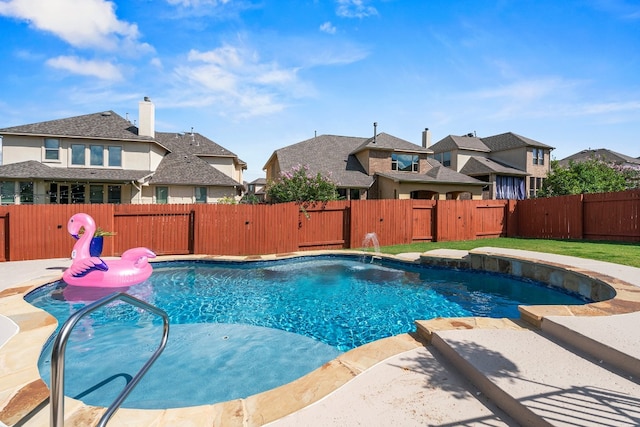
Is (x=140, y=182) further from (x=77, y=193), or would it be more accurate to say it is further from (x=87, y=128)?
(x=87, y=128)

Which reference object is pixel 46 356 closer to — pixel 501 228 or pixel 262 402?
pixel 262 402

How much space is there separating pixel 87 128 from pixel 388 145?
2138 centimetres

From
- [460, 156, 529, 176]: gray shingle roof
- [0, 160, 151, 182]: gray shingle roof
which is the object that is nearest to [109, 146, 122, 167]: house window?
[0, 160, 151, 182]: gray shingle roof

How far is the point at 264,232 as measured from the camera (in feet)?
39.2

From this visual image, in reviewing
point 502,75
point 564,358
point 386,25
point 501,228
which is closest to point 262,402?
point 564,358

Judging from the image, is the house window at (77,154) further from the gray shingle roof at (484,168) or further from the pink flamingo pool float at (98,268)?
the gray shingle roof at (484,168)

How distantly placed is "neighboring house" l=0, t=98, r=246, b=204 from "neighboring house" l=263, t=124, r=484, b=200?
275 inches

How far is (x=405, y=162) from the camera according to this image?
24703 millimetres

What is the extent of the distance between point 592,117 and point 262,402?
67.1ft

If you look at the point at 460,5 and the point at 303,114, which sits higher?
the point at 460,5

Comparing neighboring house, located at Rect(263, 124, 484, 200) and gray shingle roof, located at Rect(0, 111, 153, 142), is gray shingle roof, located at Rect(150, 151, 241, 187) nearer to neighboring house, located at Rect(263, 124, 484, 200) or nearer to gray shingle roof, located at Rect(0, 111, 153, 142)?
gray shingle roof, located at Rect(0, 111, 153, 142)

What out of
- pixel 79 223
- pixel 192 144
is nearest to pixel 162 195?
pixel 192 144

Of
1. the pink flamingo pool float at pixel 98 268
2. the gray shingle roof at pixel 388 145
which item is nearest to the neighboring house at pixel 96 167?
the gray shingle roof at pixel 388 145

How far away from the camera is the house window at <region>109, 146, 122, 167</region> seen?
2022 cm
